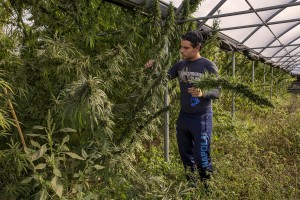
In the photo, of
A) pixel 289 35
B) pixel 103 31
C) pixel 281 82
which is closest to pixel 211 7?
pixel 103 31

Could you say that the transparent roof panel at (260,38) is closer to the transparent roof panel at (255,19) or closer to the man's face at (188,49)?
the transparent roof panel at (255,19)

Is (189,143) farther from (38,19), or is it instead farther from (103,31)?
(38,19)

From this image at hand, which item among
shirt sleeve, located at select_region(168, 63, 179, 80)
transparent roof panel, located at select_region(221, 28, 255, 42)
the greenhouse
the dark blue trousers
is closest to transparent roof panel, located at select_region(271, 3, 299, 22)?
transparent roof panel, located at select_region(221, 28, 255, 42)

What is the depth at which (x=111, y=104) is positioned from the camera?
56.7 inches

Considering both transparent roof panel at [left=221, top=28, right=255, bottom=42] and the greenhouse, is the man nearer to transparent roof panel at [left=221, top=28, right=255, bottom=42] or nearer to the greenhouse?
the greenhouse

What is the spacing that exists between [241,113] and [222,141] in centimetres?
276

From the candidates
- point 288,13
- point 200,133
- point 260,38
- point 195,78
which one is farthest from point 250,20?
point 200,133

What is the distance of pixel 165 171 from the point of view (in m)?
2.66

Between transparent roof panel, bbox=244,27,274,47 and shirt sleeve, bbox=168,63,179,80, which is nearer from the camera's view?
shirt sleeve, bbox=168,63,179,80

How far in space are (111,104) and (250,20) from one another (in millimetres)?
3221

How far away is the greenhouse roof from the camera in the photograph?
2791mm

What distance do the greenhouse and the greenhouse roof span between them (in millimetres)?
37

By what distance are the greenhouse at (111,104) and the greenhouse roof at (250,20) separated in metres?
0.04

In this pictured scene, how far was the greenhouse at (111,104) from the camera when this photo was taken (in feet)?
4.16
